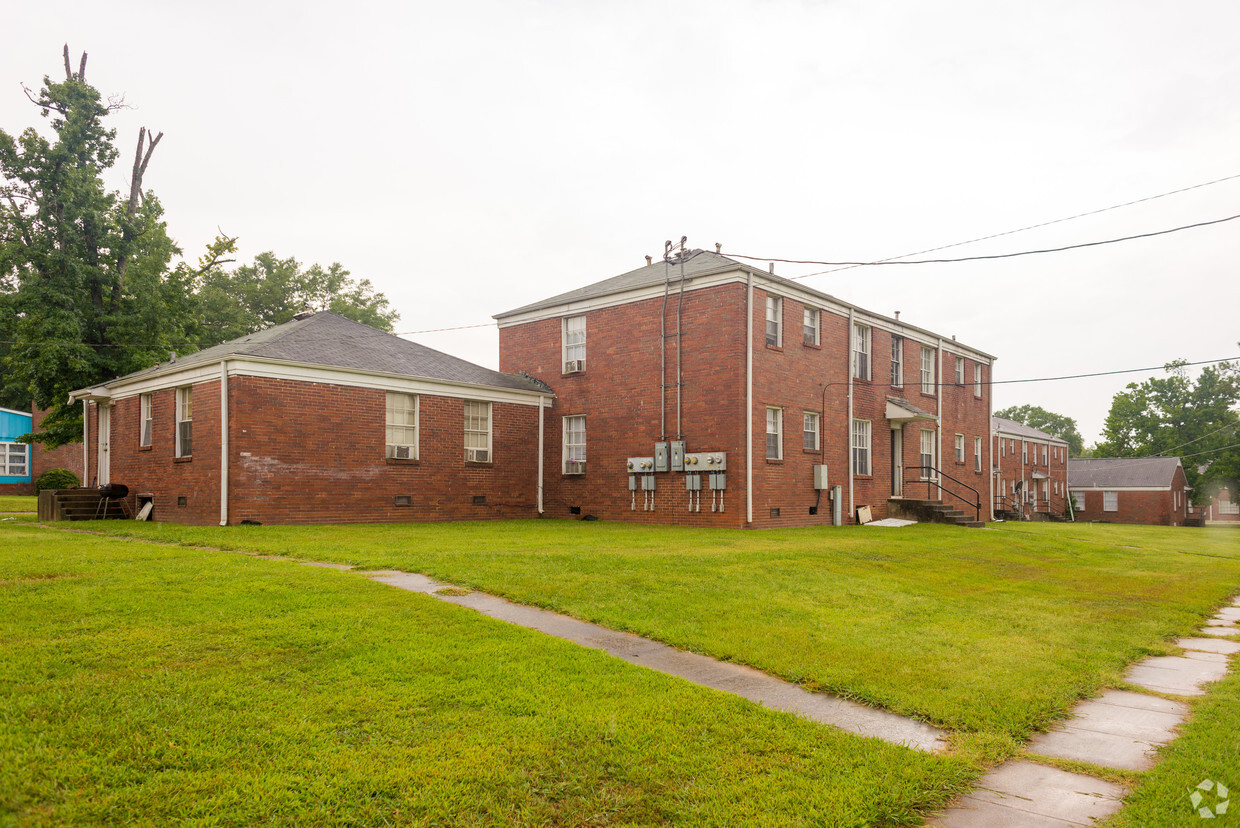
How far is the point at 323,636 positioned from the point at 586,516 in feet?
51.7

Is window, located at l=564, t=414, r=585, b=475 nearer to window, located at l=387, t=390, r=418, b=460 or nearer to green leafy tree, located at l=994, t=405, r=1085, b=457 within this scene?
window, located at l=387, t=390, r=418, b=460

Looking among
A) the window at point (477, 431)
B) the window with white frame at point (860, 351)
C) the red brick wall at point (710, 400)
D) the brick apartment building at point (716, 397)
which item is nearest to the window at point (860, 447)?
the brick apartment building at point (716, 397)

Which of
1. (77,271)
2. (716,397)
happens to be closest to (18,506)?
(77,271)

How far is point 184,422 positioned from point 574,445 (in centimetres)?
995

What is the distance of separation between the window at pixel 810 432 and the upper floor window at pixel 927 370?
25.1ft

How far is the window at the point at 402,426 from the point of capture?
1889 cm

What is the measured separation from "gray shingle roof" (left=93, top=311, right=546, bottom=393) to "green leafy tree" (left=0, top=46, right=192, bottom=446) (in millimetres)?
3392

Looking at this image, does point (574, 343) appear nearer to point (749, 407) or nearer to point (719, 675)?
point (749, 407)

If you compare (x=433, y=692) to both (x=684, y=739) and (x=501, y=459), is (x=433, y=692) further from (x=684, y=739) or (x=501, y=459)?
(x=501, y=459)

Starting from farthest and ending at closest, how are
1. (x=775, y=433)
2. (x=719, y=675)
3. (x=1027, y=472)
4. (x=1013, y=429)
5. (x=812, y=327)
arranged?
1. (x=1027, y=472)
2. (x=1013, y=429)
3. (x=812, y=327)
4. (x=775, y=433)
5. (x=719, y=675)

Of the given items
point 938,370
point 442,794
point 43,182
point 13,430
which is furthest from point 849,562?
point 13,430

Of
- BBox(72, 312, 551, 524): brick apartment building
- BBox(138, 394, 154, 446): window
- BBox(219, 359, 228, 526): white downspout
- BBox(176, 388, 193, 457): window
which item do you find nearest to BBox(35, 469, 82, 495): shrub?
BBox(72, 312, 551, 524): brick apartment building

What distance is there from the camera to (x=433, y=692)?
4758 millimetres

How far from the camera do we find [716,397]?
19141 millimetres
